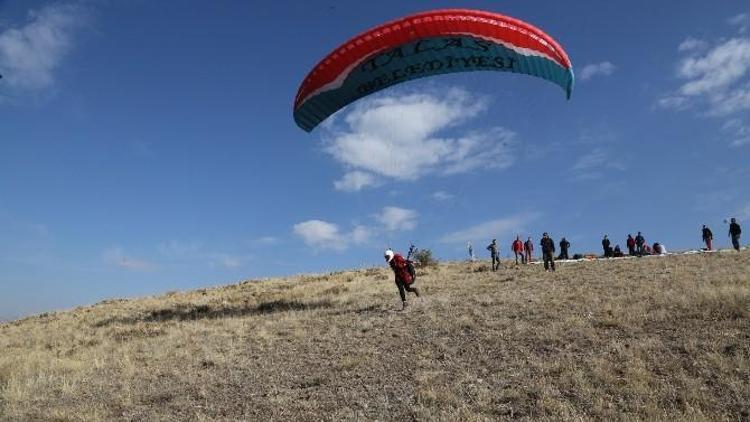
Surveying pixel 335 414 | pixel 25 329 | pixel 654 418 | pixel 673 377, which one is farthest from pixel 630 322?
pixel 25 329

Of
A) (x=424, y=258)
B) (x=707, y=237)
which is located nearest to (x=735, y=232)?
(x=707, y=237)

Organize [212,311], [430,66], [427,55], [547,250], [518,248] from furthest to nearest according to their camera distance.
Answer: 1. [518,248]
2. [547,250]
3. [212,311]
4. [430,66]
5. [427,55]

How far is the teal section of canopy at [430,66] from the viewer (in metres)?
19.4

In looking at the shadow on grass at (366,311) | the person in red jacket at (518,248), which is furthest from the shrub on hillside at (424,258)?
the shadow on grass at (366,311)

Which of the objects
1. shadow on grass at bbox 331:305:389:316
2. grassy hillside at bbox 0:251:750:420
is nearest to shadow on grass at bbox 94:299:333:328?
grassy hillside at bbox 0:251:750:420

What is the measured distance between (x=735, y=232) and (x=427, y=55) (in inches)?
816

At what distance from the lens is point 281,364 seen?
47.3ft

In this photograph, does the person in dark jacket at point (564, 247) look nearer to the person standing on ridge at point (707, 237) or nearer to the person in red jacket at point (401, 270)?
the person standing on ridge at point (707, 237)

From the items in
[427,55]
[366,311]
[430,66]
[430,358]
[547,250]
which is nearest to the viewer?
[430,358]

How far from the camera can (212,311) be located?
24766mm

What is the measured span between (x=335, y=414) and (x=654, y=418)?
4938 mm

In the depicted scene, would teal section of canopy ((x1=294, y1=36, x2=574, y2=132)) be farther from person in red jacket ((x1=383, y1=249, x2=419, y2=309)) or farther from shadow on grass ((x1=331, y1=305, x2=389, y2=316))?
shadow on grass ((x1=331, y1=305, x2=389, y2=316))

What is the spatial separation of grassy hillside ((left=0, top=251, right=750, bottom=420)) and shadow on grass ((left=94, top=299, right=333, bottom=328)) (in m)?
0.23

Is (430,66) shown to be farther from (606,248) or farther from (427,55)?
(606,248)
